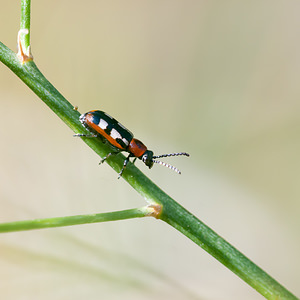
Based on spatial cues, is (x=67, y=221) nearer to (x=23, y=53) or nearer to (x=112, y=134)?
(x=23, y=53)

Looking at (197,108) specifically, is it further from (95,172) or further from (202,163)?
(95,172)

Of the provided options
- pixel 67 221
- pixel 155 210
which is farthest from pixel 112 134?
pixel 67 221

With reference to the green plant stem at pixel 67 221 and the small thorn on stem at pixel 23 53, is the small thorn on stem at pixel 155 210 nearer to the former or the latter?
the green plant stem at pixel 67 221

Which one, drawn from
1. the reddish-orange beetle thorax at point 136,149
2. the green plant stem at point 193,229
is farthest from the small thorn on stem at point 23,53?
the reddish-orange beetle thorax at point 136,149

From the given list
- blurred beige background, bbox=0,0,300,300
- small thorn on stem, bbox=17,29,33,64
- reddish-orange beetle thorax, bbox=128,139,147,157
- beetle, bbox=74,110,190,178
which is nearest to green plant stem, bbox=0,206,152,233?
beetle, bbox=74,110,190,178

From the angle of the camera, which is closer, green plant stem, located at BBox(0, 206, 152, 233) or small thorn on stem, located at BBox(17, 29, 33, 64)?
green plant stem, located at BBox(0, 206, 152, 233)

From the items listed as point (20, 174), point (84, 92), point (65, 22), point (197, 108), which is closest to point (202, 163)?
point (197, 108)

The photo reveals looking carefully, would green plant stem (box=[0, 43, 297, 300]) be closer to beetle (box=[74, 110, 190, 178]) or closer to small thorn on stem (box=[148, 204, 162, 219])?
small thorn on stem (box=[148, 204, 162, 219])
